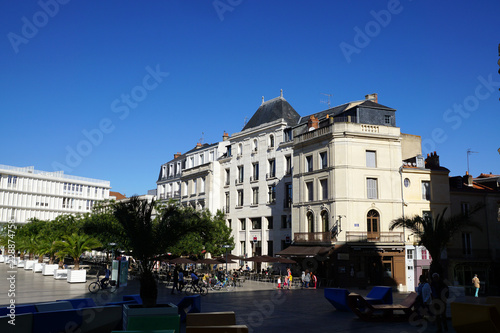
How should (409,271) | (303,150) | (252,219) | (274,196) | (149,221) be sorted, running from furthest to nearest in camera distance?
(252,219), (274,196), (303,150), (409,271), (149,221)

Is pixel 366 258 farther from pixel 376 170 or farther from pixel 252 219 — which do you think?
pixel 252 219

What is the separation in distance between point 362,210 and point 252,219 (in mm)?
15318

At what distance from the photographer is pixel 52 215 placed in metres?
96.1

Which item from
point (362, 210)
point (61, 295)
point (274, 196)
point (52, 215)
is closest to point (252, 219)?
point (274, 196)

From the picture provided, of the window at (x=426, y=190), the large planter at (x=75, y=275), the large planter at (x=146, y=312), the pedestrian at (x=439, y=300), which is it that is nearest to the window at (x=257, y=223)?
the window at (x=426, y=190)

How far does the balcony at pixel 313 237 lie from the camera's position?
1358 inches

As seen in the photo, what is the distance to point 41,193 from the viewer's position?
9488cm

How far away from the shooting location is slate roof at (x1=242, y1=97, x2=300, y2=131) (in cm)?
4712

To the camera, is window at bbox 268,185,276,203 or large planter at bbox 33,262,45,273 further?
window at bbox 268,185,276,203

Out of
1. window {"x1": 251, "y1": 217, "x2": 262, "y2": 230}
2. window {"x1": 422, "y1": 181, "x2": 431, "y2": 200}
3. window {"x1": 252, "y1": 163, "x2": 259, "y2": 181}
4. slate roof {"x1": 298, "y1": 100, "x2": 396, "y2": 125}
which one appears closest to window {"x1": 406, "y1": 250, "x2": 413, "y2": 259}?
window {"x1": 422, "y1": 181, "x2": 431, "y2": 200}

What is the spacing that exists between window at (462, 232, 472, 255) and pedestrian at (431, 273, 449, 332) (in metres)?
27.2

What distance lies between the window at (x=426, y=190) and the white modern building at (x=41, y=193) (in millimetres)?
77894

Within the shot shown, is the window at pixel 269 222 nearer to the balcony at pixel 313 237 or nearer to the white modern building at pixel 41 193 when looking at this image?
the balcony at pixel 313 237

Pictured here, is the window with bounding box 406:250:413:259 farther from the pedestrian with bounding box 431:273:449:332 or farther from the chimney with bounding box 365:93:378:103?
the pedestrian with bounding box 431:273:449:332
